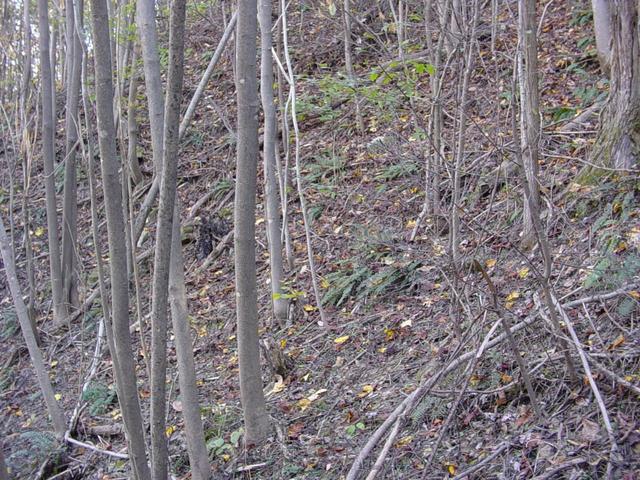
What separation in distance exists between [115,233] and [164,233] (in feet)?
1.13

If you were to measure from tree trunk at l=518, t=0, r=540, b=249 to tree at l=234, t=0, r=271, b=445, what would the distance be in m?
2.02

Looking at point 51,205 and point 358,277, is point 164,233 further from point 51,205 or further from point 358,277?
point 51,205

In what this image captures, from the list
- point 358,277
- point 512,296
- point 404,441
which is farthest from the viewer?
point 358,277

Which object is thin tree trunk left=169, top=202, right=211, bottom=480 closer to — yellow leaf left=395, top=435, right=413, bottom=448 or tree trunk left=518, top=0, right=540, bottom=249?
yellow leaf left=395, top=435, right=413, bottom=448

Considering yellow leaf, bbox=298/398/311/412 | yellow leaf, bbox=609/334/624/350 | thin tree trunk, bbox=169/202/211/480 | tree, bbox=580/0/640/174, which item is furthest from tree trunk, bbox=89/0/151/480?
tree, bbox=580/0/640/174

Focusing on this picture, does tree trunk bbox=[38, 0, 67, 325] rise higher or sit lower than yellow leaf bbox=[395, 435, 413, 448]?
higher

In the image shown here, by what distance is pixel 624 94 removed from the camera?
5.83 m

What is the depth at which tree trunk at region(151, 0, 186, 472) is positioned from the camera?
12.3ft

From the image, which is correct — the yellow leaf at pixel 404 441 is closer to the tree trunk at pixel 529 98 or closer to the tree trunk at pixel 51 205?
the tree trunk at pixel 529 98

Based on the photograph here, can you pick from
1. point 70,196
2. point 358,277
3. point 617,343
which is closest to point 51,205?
point 70,196

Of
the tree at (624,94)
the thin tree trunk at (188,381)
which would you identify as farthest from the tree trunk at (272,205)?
the tree at (624,94)

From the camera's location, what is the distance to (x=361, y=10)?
41.4 feet

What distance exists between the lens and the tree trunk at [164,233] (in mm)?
3746

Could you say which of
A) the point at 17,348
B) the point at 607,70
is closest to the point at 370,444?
the point at 607,70
